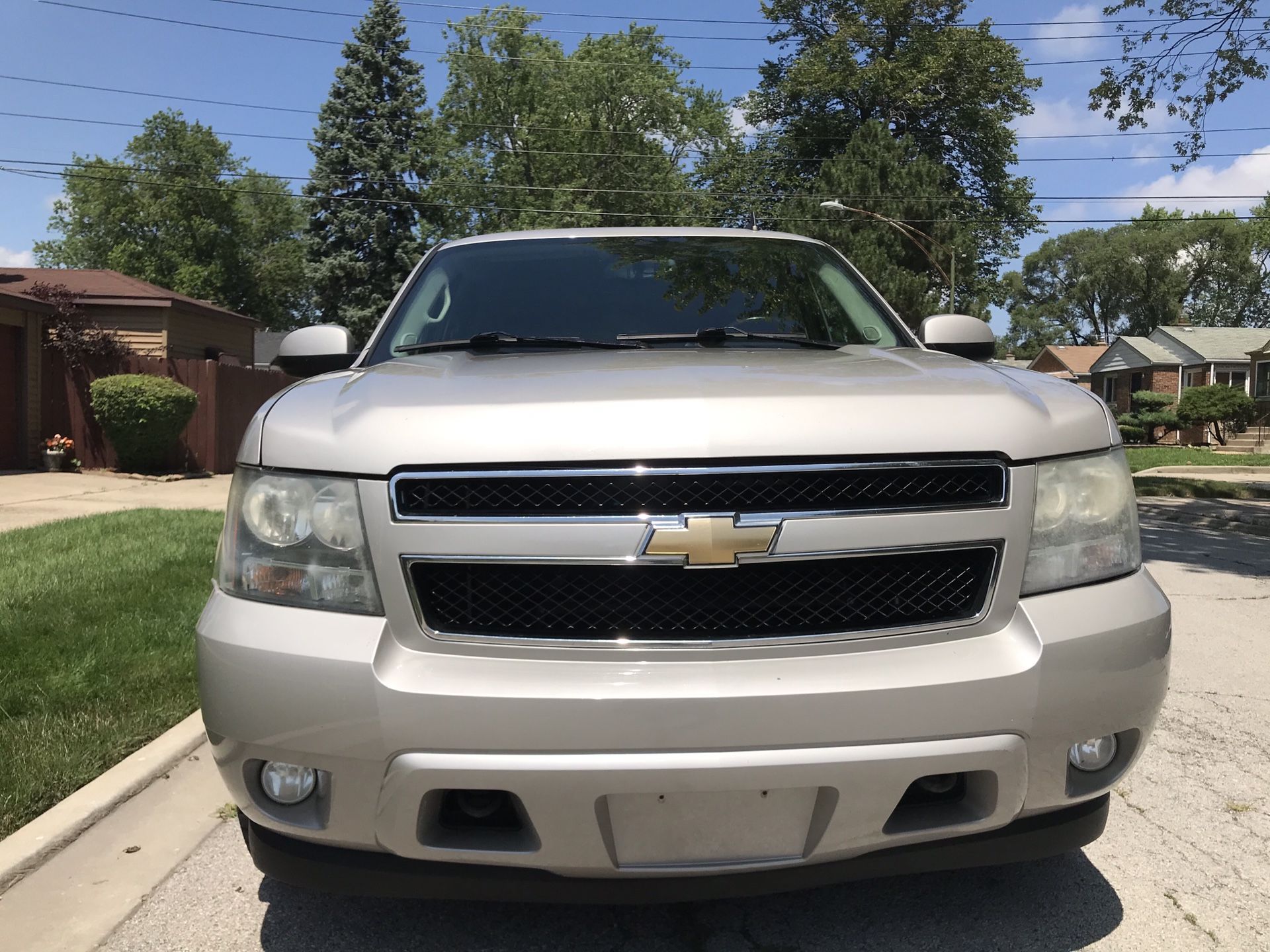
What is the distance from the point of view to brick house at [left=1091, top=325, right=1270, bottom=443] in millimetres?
45844

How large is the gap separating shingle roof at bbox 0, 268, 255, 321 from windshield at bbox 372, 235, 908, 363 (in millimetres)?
18281

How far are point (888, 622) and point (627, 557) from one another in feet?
1.74

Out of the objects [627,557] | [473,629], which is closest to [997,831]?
[627,557]

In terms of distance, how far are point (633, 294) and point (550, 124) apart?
1873 inches

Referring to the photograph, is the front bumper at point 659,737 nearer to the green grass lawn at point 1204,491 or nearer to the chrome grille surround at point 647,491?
the chrome grille surround at point 647,491

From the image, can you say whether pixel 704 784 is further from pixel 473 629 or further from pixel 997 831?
pixel 997 831

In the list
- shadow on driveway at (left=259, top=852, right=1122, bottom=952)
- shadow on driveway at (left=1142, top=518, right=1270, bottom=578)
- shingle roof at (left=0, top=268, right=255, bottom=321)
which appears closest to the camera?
shadow on driveway at (left=259, top=852, right=1122, bottom=952)

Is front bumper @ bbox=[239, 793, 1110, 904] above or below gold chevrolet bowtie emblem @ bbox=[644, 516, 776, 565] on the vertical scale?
below

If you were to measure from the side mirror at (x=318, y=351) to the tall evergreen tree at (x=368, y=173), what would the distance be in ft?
121

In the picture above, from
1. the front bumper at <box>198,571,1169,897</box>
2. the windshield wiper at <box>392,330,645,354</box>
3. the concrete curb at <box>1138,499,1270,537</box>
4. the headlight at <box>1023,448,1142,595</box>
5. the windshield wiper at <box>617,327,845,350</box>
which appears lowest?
the concrete curb at <box>1138,499,1270,537</box>

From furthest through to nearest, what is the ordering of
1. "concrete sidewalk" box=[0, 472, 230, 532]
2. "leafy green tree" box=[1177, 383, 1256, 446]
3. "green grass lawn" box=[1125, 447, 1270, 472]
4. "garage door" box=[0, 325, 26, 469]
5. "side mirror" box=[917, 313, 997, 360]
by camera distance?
"leafy green tree" box=[1177, 383, 1256, 446] → "green grass lawn" box=[1125, 447, 1270, 472] → "garage door" box=[0, 325, 26, 469] → "concrete sidewalk" box=[0, 472, 230, 532] → "side mirror" box=[917, 313, 997, 360]

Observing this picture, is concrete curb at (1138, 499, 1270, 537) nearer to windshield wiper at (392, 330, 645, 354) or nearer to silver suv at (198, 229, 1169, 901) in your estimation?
windshield wiper at (392, 330, 645, 354)

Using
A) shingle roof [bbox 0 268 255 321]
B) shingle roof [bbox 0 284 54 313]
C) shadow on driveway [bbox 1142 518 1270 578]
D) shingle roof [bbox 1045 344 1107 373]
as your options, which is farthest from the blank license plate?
shingle roof [bbox 1045 344 1107 373]

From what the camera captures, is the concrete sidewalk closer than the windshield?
No
